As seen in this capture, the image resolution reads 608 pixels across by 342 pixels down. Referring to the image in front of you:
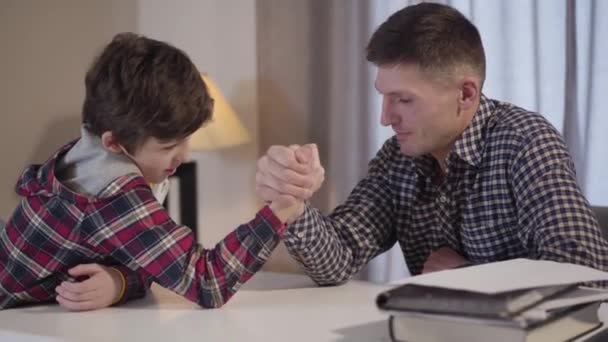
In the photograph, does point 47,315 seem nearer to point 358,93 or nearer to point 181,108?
point 181,108

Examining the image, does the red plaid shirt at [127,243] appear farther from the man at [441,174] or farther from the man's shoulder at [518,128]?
the man's shoulder at [518,128]

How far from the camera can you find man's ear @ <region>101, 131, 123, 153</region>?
1157 millimetres

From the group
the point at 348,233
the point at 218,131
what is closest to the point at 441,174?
the point at 348,233

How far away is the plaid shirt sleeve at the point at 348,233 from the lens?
129 cm

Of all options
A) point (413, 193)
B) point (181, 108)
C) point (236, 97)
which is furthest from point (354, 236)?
point (236, 97)

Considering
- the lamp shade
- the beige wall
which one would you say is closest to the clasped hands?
the beige wall

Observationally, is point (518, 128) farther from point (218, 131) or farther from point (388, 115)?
point (218, 131)

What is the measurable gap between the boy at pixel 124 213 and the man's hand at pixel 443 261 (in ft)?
1.06

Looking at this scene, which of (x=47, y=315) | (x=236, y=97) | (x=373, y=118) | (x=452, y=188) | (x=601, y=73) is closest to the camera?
(x=47, y=315)

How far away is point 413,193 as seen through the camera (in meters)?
1.46

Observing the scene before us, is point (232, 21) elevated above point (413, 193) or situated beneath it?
elevated above

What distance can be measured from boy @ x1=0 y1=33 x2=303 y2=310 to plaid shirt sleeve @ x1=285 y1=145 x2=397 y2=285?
0.54 feet

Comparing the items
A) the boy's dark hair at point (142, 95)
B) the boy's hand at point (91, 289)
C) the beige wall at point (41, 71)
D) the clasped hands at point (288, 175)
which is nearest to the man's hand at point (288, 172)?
the clasped hands at point (288, 175)

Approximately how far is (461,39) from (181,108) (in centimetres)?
56
